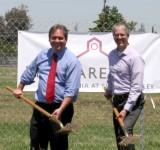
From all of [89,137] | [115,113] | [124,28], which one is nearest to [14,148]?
[89,137]

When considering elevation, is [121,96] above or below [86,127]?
above

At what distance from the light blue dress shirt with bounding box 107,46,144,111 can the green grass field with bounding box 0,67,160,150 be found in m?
0.71

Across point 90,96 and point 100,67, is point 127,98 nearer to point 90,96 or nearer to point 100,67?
point 100,67

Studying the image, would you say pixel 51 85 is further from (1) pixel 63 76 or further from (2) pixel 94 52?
(2) pixel 94 52

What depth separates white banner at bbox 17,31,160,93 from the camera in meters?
11.6

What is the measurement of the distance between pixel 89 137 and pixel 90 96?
8269mm

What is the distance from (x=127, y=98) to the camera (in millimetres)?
7340

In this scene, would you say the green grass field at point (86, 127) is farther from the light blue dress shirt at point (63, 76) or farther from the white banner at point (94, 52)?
the white banner at point (94, 52)

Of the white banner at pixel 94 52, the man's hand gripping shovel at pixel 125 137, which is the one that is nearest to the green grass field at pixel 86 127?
the man's hand gripping shovel at pixel 125 137

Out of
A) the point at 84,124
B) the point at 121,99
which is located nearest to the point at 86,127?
the point at 84,124

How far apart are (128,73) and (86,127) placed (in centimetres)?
412

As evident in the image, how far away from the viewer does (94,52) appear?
1185cm

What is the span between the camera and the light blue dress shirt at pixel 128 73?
718cm

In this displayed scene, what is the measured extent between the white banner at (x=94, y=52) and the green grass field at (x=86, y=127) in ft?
2.50
